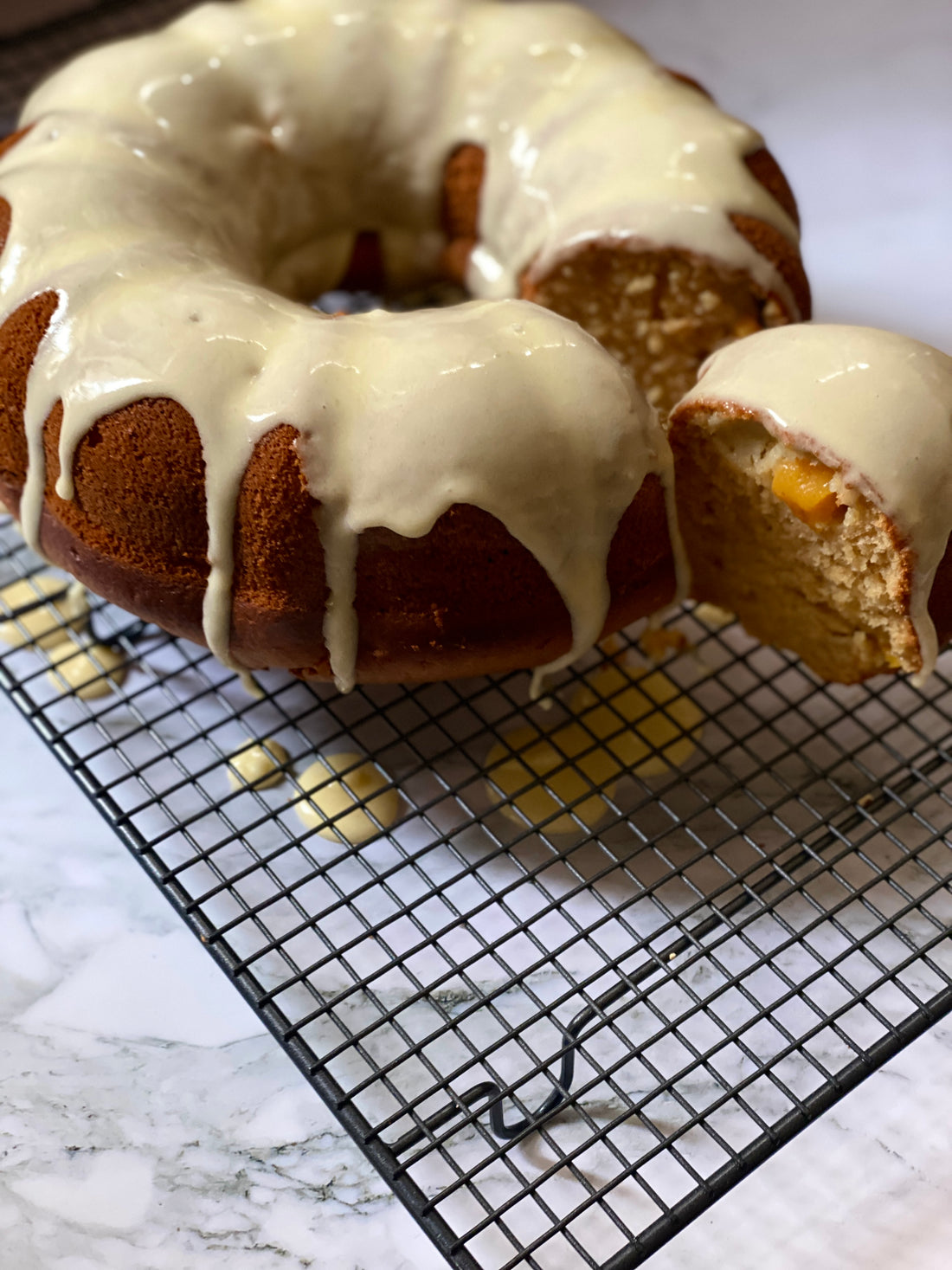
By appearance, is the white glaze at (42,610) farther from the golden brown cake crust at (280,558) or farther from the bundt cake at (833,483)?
the bundt cake at (833,483)

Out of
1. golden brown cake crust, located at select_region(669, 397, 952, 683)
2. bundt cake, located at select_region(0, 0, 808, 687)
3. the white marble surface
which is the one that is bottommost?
the white marble surface

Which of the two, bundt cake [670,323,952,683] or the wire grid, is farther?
bundt cake [670,323,952,683]

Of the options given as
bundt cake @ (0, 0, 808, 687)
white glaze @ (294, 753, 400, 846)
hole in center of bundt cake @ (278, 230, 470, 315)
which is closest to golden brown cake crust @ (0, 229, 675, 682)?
bundt cake @ (0, 0, 808, 687)

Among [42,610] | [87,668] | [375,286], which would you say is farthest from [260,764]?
[375,286]

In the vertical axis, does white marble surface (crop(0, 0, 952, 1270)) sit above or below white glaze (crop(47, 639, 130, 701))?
below

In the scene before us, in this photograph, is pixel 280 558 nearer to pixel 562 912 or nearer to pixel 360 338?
pixel 360 338

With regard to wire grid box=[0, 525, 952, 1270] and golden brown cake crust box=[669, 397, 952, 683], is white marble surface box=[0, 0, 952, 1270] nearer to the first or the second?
wire grid box=[0, 525, 952, 1270]

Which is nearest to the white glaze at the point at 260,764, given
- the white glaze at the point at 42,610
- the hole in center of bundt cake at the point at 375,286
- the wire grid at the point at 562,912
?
A: the wire grid at the point at 562,912

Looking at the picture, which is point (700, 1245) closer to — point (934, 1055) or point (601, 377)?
point (934, 1055)
